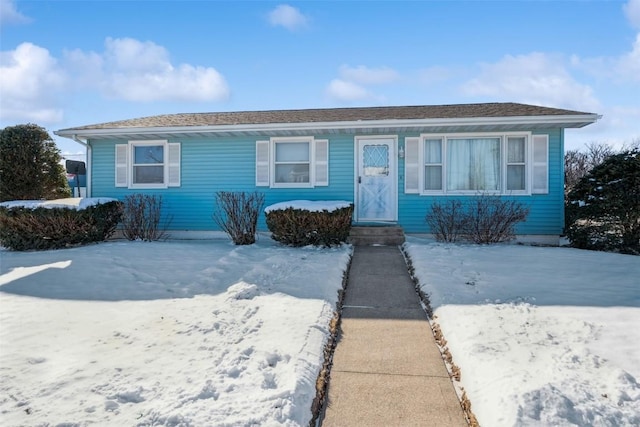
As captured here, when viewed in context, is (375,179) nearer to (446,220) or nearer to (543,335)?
(446,220)

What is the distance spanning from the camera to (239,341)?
11.4 ft

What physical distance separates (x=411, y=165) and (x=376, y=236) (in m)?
2.13

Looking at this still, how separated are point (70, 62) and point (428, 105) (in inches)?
447

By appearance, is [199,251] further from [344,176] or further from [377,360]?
[377,360]

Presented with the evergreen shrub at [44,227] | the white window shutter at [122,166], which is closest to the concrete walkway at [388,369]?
the evergreen shrub at [44,227]

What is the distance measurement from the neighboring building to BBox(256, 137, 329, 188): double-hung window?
1.0 inches

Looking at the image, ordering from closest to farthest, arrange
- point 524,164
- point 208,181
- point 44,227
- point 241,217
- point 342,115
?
point 44,227 → point 241,217 → point 524,164 → point 208,181 → point 342,115

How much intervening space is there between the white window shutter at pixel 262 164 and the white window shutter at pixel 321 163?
1.30 metres

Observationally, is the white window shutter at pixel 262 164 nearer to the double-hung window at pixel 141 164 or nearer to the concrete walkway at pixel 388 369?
the double-hung window at pixel 141 164

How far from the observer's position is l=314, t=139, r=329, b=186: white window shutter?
387 inches

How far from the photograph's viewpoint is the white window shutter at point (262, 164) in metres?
10.0

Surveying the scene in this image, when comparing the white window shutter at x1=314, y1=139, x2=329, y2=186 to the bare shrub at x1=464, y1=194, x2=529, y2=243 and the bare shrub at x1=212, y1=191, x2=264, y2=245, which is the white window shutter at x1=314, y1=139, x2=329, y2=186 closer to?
the bare shrub at x1=212, y1=191, x2=264, y2=245

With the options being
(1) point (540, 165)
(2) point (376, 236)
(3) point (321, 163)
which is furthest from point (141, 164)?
(1) point (540, 165)

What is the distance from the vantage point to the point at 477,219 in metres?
8.47
